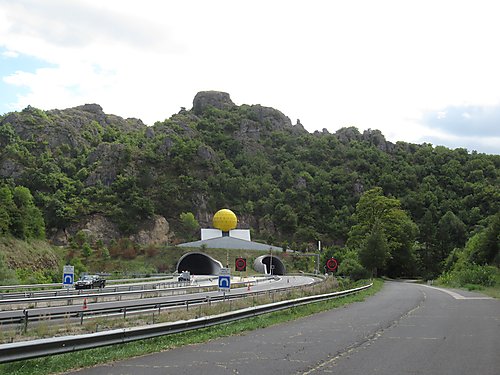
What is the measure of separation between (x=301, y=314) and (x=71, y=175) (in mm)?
116254

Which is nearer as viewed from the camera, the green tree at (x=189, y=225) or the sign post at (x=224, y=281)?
the sign post at (x=224, y=281)

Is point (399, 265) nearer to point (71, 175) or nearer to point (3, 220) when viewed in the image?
point (3, 220)

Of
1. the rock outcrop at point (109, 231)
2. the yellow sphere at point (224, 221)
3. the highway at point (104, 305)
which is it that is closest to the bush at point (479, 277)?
the highway at point (104, 305)

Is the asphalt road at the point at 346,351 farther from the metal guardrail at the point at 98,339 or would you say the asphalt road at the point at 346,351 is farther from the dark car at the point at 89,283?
the dark car at the point at 89,283

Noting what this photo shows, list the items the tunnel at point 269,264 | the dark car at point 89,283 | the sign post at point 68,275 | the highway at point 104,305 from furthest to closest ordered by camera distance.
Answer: the tunnel at point 269,264, the dark car at point 89,283, the sign post at point 68,275, the highway at point 104,305

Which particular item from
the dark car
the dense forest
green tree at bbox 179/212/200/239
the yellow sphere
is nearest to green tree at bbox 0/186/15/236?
the dark car

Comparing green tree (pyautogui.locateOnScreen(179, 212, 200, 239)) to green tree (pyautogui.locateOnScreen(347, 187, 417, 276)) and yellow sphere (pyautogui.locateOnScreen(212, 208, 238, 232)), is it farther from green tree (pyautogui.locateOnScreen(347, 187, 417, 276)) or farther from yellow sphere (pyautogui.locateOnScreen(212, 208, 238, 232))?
green tree (pyautogui.locateOnScreen(347, 187, 417, 276))

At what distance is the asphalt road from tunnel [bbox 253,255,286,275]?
6828 cm

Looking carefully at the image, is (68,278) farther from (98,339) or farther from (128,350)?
(98,339)

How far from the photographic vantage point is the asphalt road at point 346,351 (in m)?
8.82

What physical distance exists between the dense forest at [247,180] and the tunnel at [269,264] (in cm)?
1006

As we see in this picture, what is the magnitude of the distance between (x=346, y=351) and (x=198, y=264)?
87.1m

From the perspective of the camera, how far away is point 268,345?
1162 centimetres

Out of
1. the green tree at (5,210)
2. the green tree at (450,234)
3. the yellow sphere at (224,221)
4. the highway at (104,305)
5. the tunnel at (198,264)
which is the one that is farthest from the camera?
the yellow sphere at (224,221)
